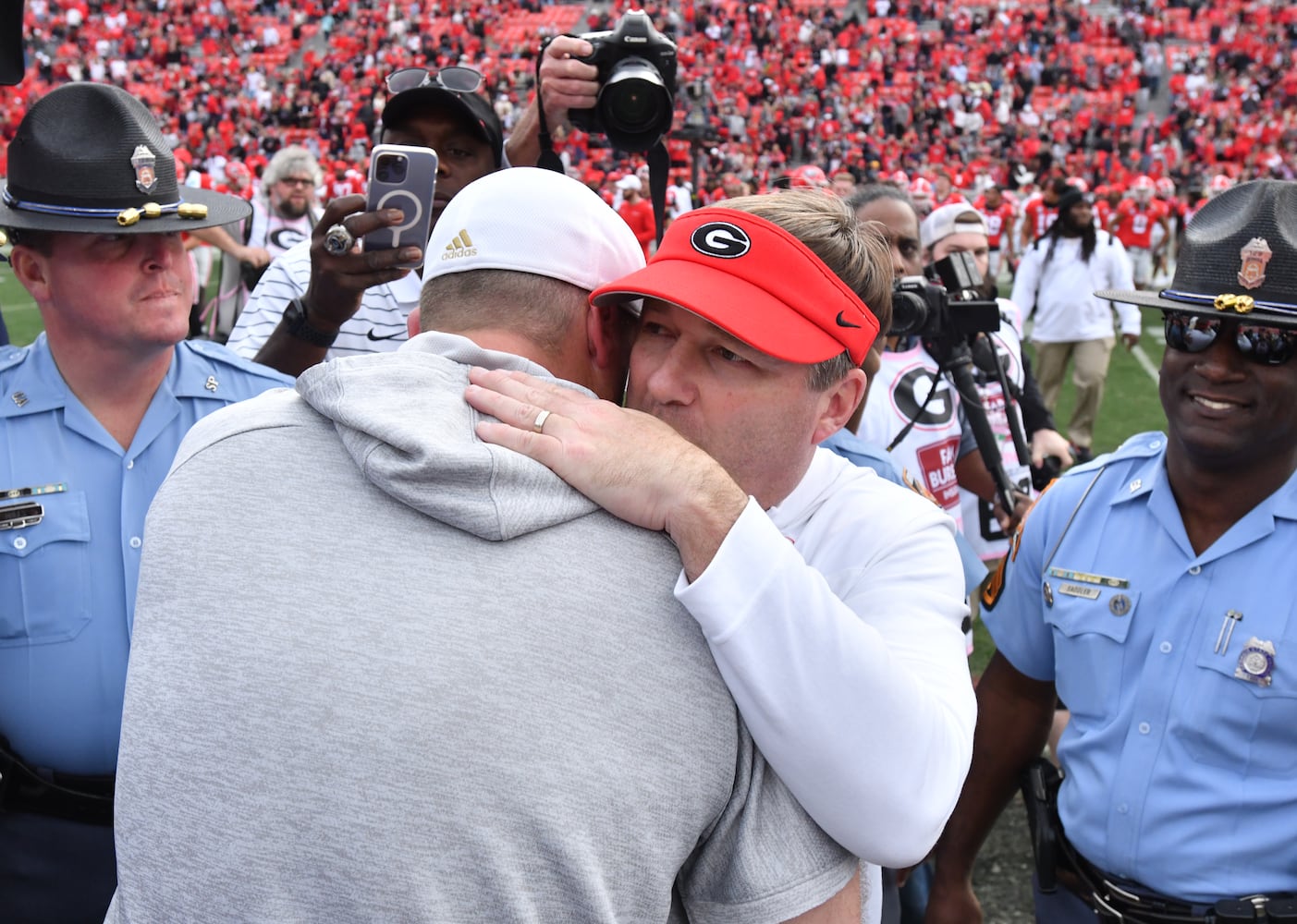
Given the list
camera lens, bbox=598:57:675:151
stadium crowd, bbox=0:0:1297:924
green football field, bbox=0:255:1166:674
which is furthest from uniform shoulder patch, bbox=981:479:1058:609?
green football field, bbox=0:255:1166:674

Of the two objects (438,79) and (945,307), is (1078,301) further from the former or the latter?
(438,79)

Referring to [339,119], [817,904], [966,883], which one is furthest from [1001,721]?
[339,119]

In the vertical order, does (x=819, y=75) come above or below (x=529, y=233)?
above

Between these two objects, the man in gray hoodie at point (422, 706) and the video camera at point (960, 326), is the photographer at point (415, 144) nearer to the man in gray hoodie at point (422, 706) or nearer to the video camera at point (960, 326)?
the video camera at point (960, 326)

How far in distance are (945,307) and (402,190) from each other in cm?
178

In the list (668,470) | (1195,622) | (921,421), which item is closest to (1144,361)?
(921,421)

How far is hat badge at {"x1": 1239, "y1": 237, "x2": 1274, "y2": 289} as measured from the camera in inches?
92.2

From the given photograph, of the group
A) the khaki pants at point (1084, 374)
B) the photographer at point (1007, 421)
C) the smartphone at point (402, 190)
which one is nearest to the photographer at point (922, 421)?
the photographer at point (1007, 421)

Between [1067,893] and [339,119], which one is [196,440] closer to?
[1067,893]

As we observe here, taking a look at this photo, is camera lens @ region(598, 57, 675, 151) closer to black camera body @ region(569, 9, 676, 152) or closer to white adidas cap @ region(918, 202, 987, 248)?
black camera body @ region(569, 9, 676, 152)

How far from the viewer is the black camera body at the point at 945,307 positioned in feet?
11.6

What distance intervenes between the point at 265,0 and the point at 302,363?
131ft

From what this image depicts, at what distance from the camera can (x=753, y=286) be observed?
1.57 m

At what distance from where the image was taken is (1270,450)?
236 centimetres
